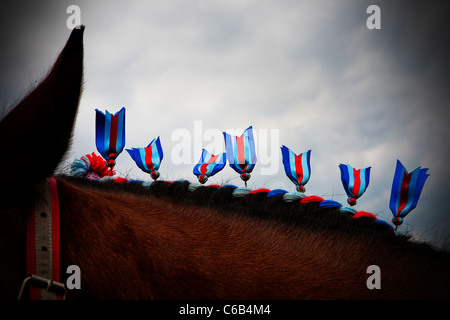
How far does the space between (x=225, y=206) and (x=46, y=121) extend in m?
0.99

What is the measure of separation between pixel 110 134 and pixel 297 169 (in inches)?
60.0

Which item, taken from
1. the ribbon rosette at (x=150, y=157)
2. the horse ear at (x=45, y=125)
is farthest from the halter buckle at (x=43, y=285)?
the ribbon rosette at (x=150, y=157)

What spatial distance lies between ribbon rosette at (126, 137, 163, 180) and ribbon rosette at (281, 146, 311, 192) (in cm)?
114

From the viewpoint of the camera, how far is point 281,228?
146 centimetres

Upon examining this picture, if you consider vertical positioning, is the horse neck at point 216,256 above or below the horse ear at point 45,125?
below

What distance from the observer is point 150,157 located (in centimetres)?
242

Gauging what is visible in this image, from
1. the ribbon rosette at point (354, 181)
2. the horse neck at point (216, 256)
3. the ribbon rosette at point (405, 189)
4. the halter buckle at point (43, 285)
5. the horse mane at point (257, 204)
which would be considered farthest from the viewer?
the ribbon rosette at point (354, 181)

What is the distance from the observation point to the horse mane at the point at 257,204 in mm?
1501

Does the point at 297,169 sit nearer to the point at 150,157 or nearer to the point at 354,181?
the point at 354,181

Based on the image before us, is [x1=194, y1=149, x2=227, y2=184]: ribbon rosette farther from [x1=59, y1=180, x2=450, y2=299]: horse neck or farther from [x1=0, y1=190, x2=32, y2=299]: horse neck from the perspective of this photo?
[x1=0, y1=190, x2=32, y2=299]: horse neck

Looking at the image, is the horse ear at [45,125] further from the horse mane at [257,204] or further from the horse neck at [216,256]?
the horse mane at [257,204]

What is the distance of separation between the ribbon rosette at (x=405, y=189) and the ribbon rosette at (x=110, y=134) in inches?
82.0

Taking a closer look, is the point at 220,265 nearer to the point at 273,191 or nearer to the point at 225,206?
the point at 225,206
